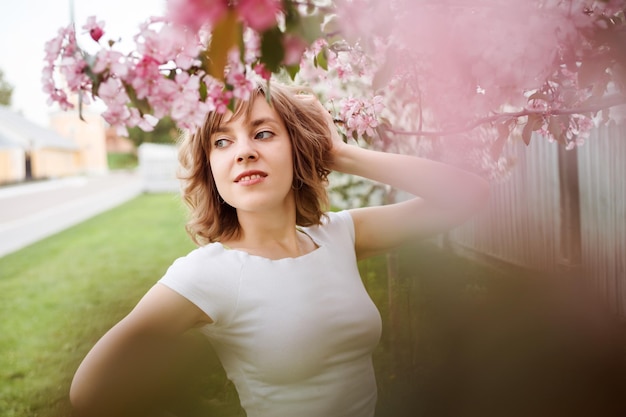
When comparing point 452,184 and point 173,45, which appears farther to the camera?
point 452,184

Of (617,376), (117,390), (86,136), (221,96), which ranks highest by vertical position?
(86,136)

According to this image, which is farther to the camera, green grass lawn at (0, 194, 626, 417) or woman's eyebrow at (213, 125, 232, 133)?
green grass lawn at (0, 194, 626, 417)

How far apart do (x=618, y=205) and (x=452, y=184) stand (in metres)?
1.79

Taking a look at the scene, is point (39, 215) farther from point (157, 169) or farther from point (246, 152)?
point (246, 152)

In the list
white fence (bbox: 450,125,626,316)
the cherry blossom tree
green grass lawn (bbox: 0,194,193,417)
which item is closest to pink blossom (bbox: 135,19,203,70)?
the cherry blossom tree

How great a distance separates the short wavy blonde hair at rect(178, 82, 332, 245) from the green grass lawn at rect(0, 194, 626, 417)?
0.33m

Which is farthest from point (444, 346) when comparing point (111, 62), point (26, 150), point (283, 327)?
point (26, 150)

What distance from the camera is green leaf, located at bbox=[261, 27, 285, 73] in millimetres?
735

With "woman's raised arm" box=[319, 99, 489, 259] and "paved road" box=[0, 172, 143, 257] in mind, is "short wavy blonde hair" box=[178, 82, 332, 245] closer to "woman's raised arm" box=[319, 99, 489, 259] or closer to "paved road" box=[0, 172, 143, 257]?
"woman's raised arm" box=[319, 99, 489, 259]

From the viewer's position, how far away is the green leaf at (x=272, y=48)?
74 cm

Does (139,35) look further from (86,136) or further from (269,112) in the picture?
(86,136)

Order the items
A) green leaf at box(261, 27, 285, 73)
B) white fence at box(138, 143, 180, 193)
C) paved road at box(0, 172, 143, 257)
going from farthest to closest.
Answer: white fence at box(138, 143, 180, 193) < paved road at box(0, 172, 143, 257) < green leaf at box(261, 27, 285, 73)

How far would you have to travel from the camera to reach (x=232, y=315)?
118cm

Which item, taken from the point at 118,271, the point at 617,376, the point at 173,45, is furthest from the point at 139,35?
the point at 118,271
